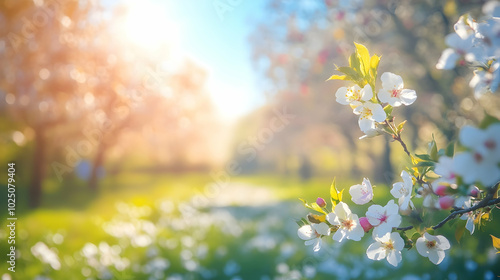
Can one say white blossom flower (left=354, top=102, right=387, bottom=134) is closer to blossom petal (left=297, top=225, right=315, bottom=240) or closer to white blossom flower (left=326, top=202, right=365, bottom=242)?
white blossom flower (left=326, top=202, right=365, bottom=242)

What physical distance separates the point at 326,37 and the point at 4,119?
10093mm

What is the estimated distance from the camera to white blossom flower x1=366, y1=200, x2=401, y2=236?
121 centimetres

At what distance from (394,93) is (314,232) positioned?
66 centimetres

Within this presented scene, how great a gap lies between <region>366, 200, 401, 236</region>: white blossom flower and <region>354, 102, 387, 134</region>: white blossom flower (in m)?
0.32

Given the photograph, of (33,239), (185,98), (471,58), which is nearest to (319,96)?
(185,98)

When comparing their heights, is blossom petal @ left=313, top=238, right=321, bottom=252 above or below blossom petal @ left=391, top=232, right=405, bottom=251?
above

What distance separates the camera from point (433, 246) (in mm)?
1364

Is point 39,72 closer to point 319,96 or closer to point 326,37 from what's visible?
point 326,37

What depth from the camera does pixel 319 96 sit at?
14.9 meters

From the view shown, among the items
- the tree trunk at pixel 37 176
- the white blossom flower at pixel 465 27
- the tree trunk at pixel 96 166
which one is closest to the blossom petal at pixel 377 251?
the white blossom flower at pixel 465 27

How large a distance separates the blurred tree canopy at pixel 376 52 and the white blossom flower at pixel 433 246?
53 centimetres

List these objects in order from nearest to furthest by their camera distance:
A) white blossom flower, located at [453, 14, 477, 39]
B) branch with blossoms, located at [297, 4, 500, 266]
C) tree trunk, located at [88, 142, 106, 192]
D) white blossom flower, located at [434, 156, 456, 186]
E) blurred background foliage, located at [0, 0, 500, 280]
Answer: white blossom flower, located at [434, 156, 456, 186], branch with blossoms, located at [297, 4, 500, 266], white blossom flower, located at [453, 14, 477, 39], blurred background foliage, located at [0, 0, 500, 280], tree trunk, located at [88, 142, 106, 192]

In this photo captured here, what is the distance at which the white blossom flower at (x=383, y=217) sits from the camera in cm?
121

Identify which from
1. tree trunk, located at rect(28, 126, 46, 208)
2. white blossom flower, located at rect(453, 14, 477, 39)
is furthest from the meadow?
tree trunk, located at rect(28, 126, 46, 208)
